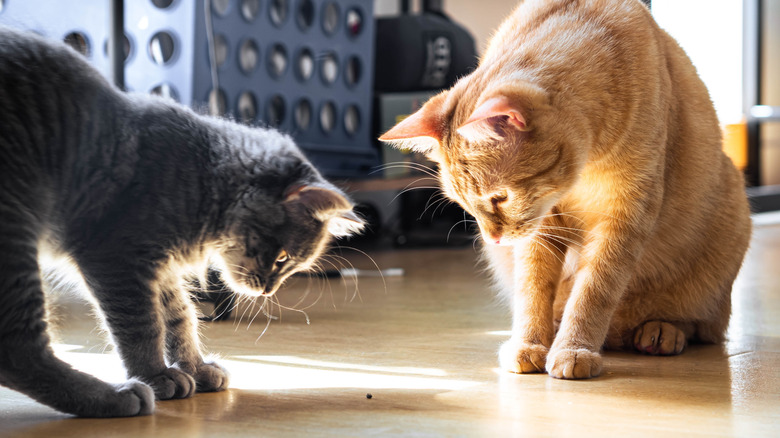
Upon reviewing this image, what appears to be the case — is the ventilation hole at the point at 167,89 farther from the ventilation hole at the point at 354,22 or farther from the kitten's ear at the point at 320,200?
the kitten's ear at the point at 320,200

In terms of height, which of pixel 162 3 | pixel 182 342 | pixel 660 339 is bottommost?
pixel 660 339

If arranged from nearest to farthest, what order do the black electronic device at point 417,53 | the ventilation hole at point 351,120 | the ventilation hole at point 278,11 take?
the ventilation hole at point 278,11 < the ventilation hole at point 351,120 < the black electronic device at point 417,53

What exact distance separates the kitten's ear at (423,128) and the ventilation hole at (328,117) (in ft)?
6.35

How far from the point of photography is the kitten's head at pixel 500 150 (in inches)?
57.6

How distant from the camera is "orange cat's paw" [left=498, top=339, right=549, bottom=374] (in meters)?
1.57

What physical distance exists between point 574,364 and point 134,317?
0.77m

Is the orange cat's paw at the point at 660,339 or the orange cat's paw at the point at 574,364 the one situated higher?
the orange cat's paw at the point at 574,364

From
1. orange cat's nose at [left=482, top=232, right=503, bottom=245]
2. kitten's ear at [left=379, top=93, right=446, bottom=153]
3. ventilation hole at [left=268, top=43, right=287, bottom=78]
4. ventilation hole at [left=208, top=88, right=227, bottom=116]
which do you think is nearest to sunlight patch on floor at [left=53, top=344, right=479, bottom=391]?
orange cat's nose at [left=482, top=232, right=503, bottom=245]

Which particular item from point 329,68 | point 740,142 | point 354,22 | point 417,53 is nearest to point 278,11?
point 329,68

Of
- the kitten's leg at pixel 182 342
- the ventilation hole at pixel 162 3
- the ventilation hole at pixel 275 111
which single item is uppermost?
the ventilation hole at pixel 162 3

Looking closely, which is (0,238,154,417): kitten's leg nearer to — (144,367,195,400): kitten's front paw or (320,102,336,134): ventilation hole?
(144,367,195,400): kitten's front paw

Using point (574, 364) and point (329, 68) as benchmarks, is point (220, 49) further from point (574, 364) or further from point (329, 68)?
point (574, 364)

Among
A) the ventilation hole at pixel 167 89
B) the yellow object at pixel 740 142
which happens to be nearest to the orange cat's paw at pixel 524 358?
the ventilation hole at pixel 167 89

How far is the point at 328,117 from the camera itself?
3625 millimetres
